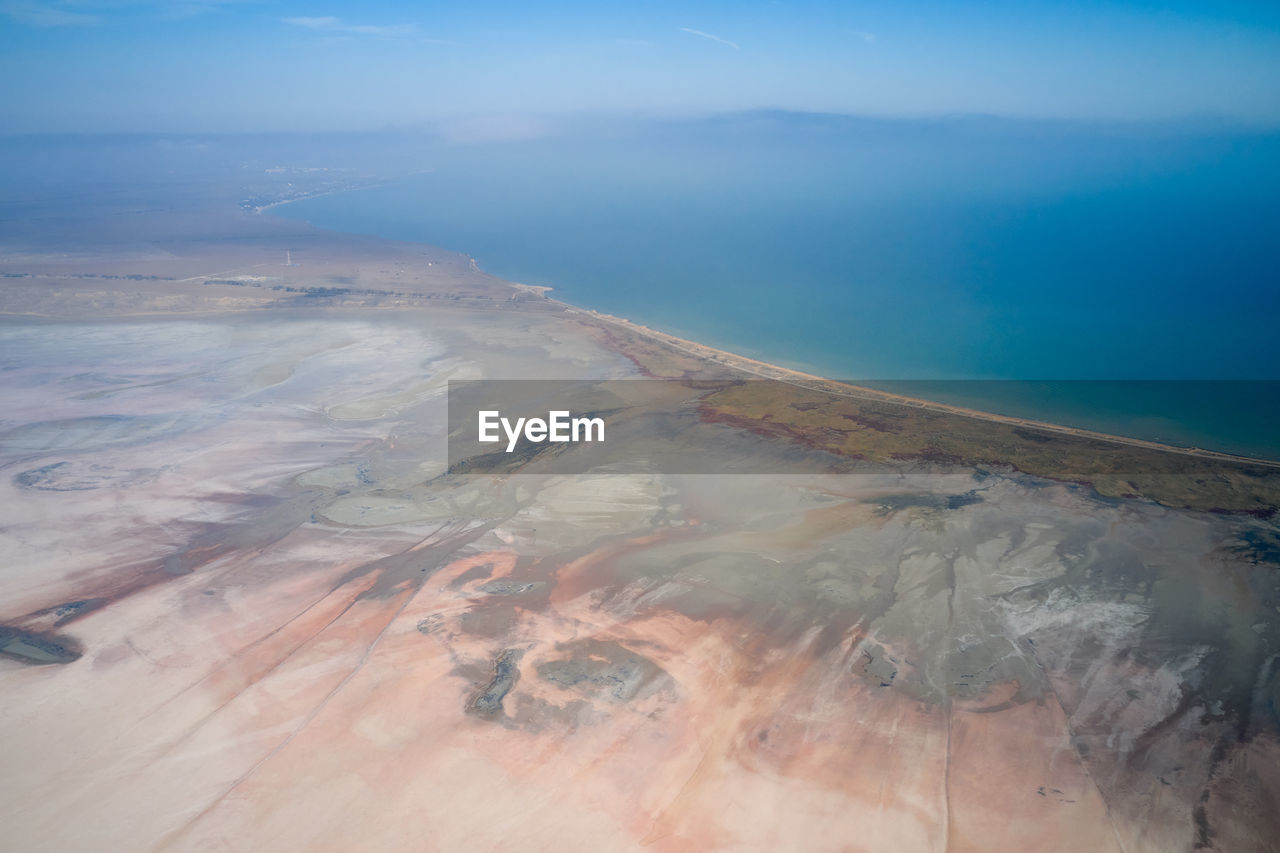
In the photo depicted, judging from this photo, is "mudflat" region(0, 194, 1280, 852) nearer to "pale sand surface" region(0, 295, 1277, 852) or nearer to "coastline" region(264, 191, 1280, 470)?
"pale sand surface" region(0, 295, 1277, 852)

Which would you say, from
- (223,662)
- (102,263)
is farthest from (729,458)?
(102,263)

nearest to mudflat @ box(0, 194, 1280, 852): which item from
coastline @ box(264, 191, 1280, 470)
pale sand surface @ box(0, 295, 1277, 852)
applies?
pale sand surface @ box(0, 295, 1277, 852)

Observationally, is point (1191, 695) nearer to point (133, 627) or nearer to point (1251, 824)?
point (1251, 824)

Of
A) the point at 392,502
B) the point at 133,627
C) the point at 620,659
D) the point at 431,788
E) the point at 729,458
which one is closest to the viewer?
the point at 431,788

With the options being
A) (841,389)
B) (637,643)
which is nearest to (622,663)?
(637,643)

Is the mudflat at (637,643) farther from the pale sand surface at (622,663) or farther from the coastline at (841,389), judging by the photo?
the coastline at (841,389)

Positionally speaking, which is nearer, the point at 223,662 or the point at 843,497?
the point at 223,662

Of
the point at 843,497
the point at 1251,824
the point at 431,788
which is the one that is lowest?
the point at 431,788

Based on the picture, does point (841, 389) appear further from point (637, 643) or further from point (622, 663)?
point (622, 663)
